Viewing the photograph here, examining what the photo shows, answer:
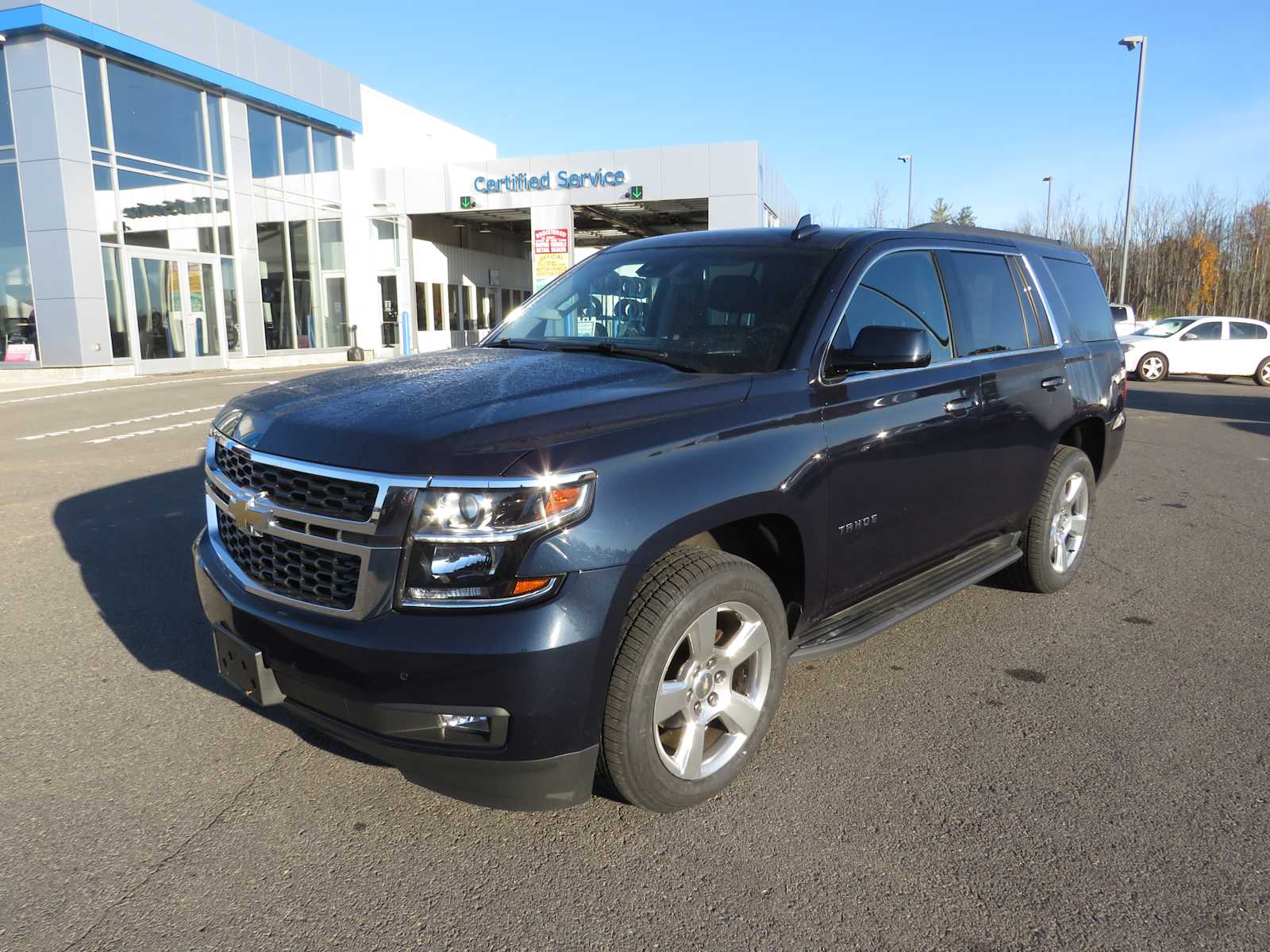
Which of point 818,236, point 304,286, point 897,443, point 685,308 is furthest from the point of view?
point 304,286

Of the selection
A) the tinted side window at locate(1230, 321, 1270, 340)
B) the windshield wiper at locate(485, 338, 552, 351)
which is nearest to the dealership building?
the tinted side window at locate(1230, 321, 1270, 340)

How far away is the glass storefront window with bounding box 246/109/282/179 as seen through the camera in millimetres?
25109

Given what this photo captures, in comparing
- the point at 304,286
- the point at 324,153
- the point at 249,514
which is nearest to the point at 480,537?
the point at 249,514

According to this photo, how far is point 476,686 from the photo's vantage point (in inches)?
92.5

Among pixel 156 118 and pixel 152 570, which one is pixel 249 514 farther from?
pixel 156 118

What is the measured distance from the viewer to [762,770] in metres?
3.20

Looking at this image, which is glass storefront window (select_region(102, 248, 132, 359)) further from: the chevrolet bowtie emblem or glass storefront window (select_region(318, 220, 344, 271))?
the chevrolet bowtie emblem

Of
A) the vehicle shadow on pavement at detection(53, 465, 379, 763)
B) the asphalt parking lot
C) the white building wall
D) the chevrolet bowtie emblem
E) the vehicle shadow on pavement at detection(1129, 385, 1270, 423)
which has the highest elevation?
the white building wall

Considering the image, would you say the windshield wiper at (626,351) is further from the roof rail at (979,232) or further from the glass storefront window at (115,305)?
the glass storefront window at (115,305)

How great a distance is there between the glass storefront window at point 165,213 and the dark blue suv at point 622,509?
2075cm

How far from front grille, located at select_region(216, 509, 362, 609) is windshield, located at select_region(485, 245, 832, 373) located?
4.68 ft

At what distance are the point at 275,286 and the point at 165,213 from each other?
4.31 m

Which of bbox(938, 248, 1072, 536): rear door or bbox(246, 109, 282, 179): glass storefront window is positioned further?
bbox(246, 109, 282, 179): glass storefront window

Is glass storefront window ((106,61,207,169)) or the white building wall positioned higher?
the white building wall
